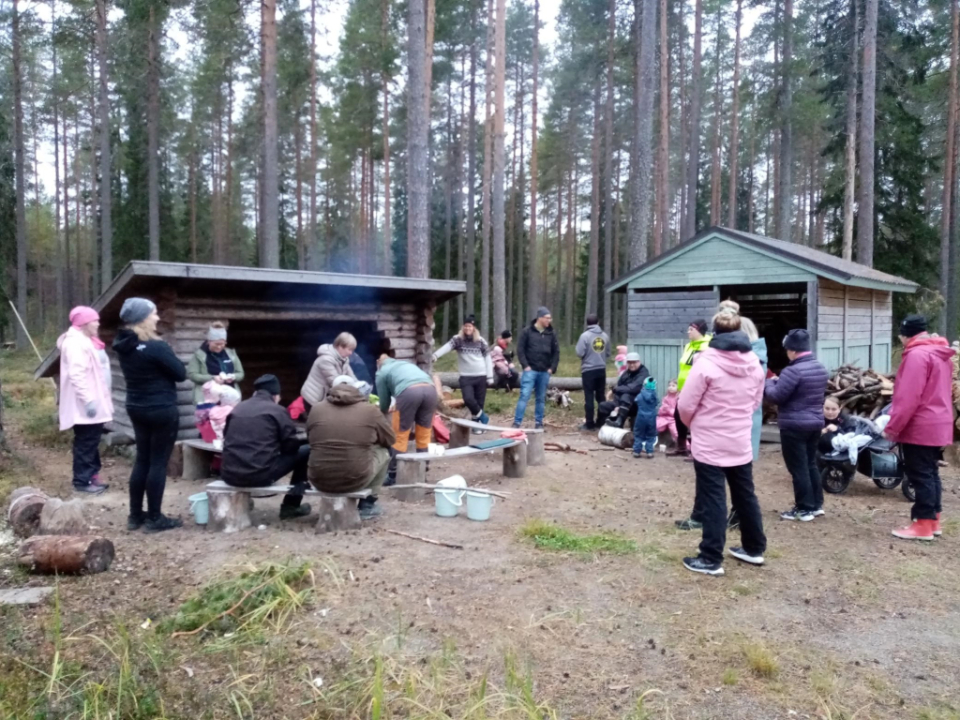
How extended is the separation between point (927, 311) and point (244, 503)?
1973cm

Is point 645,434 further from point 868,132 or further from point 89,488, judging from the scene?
point 868,132

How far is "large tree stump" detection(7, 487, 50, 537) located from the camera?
212 inches

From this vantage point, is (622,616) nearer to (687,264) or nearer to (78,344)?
(78,344)

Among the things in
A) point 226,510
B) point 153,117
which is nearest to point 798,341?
point 226,510

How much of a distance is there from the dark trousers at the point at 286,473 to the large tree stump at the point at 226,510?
108 mm

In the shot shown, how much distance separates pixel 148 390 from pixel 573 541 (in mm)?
3558

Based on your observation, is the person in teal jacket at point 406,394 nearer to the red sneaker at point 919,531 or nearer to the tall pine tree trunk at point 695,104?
the red sneaker at point 919,531

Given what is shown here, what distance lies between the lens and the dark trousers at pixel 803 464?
231 inches

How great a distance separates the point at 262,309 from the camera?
8.76m

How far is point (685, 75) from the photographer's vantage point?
2544cm

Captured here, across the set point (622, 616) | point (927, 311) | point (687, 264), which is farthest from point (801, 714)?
point (927, 311)

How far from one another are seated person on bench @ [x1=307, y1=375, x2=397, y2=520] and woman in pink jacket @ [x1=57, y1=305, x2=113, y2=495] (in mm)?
2869

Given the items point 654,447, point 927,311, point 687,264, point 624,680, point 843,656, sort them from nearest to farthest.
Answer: point 624,680
point 843,656
point 654,447
point 687,264
point 927,311

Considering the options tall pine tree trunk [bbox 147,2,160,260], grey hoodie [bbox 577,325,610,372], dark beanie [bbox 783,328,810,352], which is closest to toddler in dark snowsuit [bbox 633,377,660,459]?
grey hoodie [bbox 577,325,610,372]
